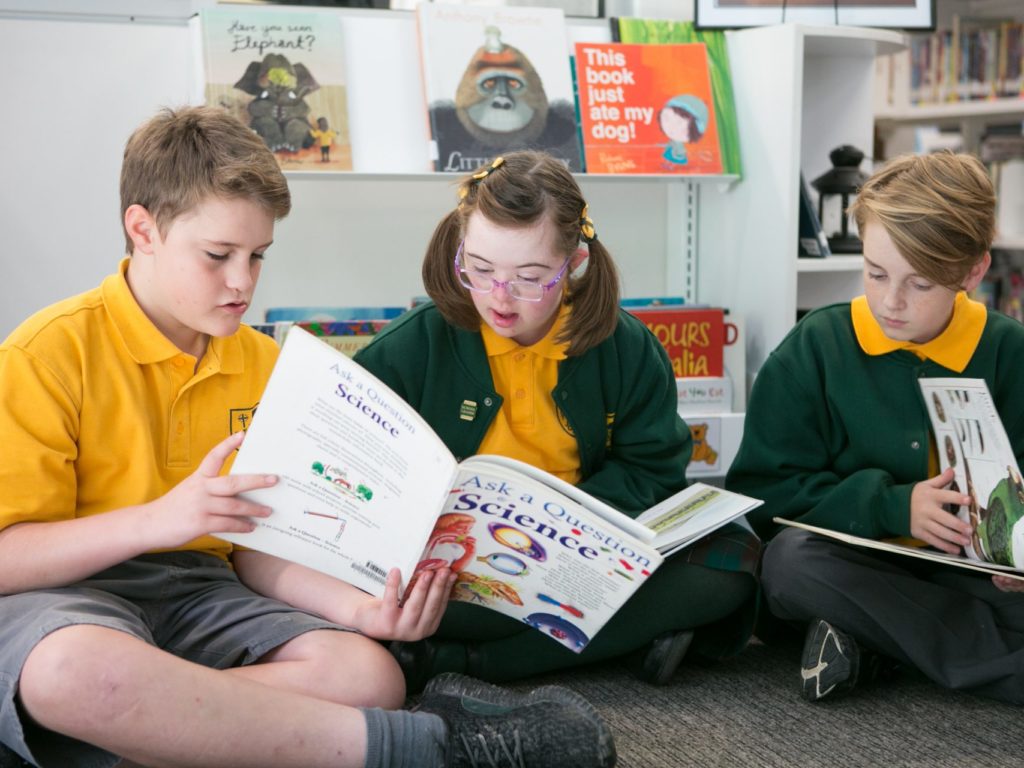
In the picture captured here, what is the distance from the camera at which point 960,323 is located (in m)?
1.54

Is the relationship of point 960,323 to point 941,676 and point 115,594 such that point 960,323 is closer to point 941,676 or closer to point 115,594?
point 941,676

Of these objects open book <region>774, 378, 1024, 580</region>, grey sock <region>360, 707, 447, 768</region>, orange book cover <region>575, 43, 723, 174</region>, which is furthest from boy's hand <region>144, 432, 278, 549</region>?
orange book cover <region>575, 43, 723, 174</region>

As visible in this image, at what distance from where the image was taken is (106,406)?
120 centimetres

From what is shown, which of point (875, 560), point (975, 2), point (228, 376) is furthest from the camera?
point (975, 2)

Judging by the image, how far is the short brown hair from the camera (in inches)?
47.6

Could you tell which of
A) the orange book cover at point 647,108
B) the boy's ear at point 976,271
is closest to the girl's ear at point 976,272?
the boy's ear at point 976,271

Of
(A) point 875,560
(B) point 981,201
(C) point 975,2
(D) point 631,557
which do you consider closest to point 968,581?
(A) point 875,560

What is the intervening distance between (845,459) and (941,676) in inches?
12.1

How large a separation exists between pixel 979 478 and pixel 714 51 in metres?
1.20

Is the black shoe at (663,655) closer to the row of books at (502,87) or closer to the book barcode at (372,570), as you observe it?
the book barcode at (372,570)

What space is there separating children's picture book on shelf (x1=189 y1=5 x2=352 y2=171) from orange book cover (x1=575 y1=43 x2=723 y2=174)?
0.47 meters

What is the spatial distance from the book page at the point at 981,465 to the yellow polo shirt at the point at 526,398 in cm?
47

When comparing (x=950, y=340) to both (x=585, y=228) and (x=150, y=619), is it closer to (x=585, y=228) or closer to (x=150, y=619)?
(x=585, y=228)

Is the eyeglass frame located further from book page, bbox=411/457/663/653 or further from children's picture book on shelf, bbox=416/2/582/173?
children's picture book on shelf, bbox=416/2/582/173
